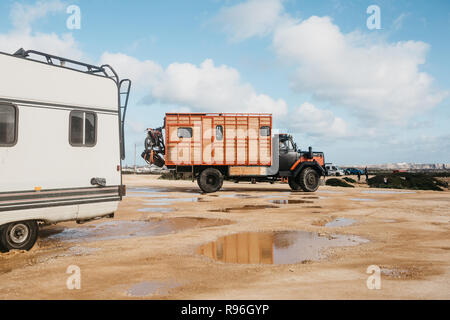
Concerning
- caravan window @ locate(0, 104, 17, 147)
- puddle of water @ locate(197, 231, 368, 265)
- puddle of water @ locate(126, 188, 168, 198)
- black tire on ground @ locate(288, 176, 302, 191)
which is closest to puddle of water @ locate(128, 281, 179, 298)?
puddle of water @ locate(197, 231, 368, 265)

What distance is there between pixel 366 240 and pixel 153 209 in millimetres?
7412

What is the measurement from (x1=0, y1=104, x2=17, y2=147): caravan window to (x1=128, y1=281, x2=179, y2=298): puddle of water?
3367mm

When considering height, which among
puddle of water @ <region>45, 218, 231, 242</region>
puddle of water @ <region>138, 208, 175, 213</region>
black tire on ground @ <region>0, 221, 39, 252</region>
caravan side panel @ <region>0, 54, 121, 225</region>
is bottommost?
puddle of water @ <region>45, 218, 231, 242</region>

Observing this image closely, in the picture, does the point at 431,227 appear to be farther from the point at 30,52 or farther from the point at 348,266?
the point at 30,52

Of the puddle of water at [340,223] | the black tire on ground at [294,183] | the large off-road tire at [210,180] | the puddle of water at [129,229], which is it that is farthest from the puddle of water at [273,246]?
the black tire on ground at [294,183]

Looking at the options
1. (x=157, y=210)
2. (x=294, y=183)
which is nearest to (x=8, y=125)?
(x=157, y=210)

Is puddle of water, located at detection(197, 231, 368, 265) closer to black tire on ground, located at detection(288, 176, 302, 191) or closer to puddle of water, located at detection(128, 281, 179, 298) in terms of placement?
puddle of water, located at detection(128, 281, 179, 298)

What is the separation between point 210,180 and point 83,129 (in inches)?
494

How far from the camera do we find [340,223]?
10.1 meters

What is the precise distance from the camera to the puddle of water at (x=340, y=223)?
970 centimetres

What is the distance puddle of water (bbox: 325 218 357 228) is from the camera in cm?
970

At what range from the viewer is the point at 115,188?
26.0 ft
